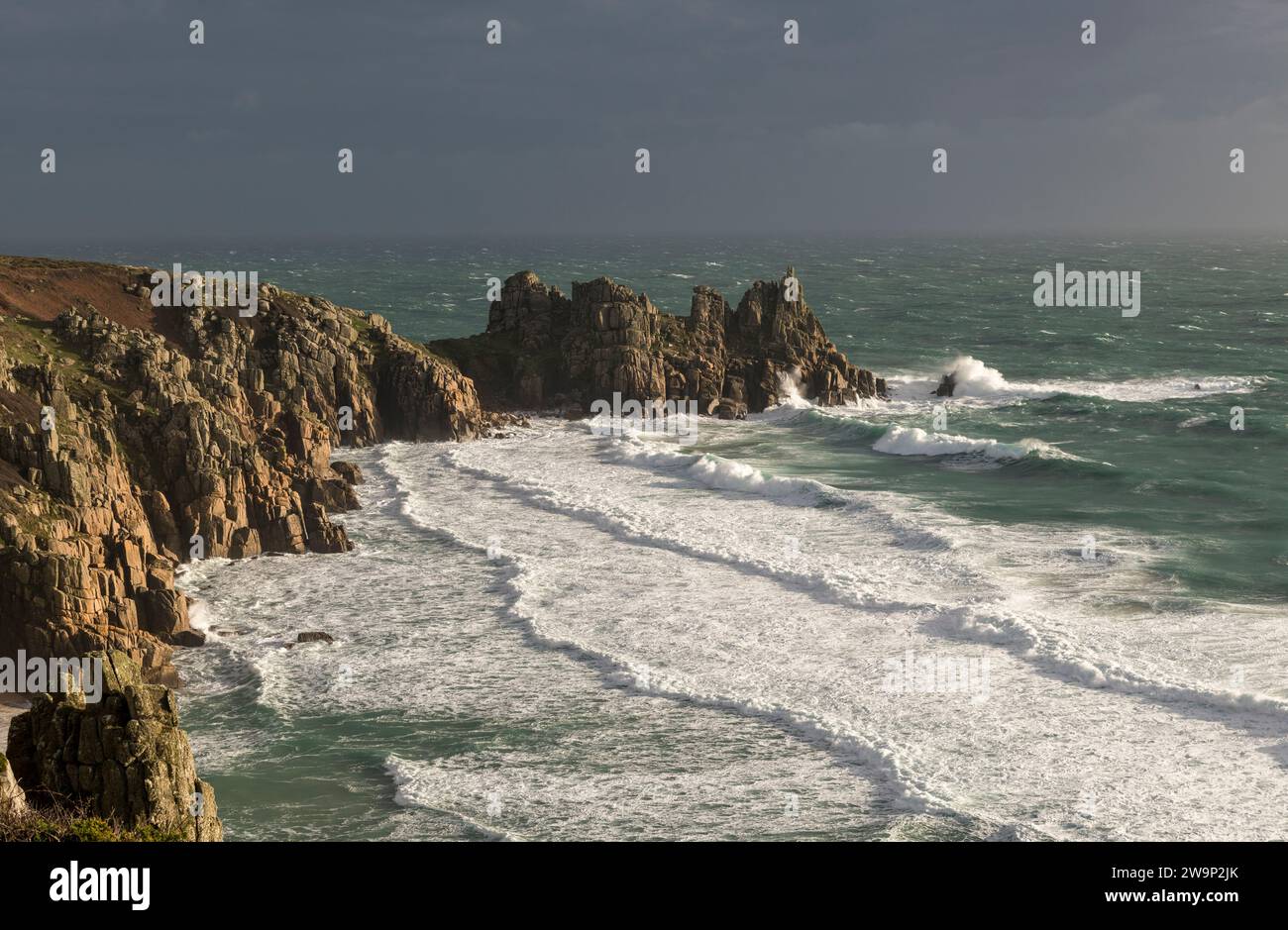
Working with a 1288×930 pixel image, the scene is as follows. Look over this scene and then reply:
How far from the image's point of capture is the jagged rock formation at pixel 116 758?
23359 millimetres

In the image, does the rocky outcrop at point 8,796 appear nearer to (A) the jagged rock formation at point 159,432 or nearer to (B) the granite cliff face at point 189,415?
(B) the granite cliff face at point 189,415

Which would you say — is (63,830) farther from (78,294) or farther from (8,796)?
(78,294)

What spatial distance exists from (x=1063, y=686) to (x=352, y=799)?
63.8ft

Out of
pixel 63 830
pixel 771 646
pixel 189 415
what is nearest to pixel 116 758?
pixel 63 830

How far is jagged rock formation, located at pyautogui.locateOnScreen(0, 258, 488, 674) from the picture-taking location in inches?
1522

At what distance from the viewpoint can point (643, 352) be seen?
81.5 metres

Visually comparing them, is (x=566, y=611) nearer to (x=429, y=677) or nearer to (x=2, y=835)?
(x=429, y=677)

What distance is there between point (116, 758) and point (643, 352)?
197 ft

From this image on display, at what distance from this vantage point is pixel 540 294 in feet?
283

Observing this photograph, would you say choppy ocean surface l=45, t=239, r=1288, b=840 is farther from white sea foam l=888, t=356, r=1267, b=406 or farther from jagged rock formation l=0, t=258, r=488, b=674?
white sea foam l=888, t=356, r=1267, b=406

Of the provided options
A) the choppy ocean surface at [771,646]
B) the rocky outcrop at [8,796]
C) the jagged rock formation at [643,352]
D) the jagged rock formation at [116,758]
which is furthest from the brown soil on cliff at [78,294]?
the rocky outcrop at [8,796]

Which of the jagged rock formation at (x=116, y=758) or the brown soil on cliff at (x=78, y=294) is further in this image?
the brown soil on cliff at (x=78, y=294)

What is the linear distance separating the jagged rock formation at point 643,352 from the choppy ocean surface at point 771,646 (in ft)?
24.7
